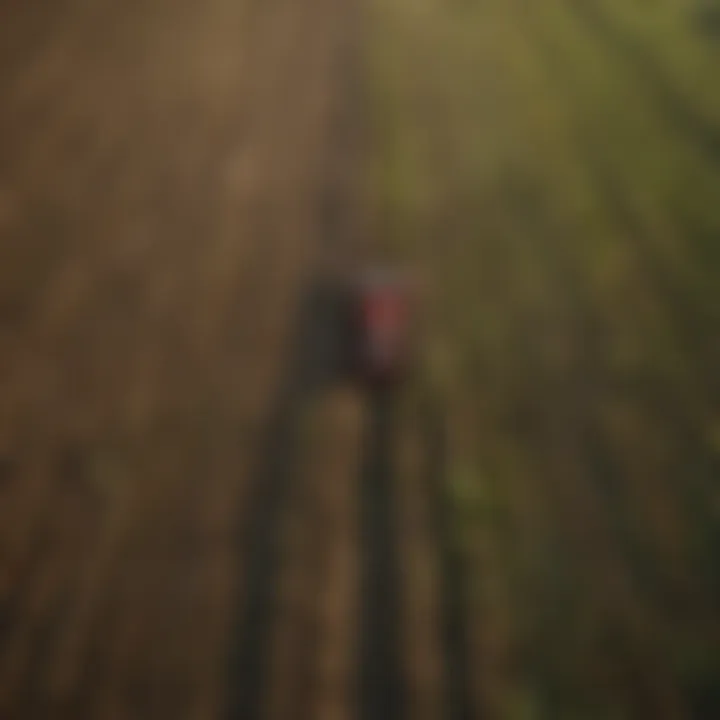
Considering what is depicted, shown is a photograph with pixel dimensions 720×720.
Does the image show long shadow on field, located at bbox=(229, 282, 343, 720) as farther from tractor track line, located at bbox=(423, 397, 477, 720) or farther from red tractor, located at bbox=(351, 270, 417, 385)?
tractor track line, located at bbox=(423, 397, 477, 720)

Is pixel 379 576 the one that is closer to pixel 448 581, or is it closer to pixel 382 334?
pixel 448 581

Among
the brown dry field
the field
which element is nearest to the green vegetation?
the field

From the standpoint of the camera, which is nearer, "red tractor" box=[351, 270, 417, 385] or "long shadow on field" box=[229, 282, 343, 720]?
"long shadow on field" box=[229, 282, 343, 720]

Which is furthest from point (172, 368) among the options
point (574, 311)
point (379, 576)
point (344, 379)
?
point (574, 311)

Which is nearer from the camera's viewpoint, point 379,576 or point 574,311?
→ point 379,576

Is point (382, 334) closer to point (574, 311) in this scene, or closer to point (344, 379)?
point (344, 379)

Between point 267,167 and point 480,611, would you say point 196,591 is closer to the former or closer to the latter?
point 480,611

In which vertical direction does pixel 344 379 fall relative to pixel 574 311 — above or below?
below

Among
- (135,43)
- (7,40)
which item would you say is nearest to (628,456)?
(135,43)
